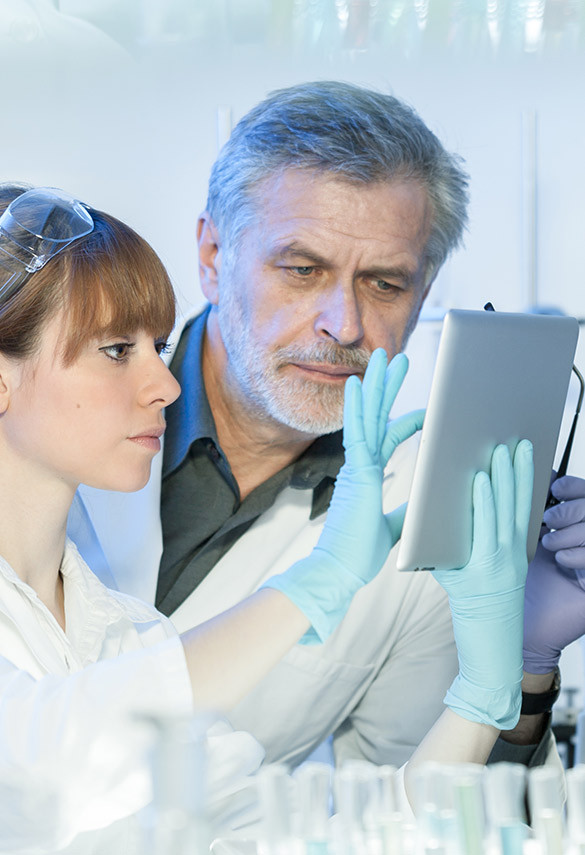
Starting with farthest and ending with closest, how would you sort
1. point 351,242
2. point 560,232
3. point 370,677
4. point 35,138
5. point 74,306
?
point 560,232, point 35,138, point 370,677, point 351,242, point 74,306

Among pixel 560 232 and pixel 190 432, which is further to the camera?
pixel 560 232

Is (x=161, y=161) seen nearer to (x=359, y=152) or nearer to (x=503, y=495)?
(x=359, y=152)

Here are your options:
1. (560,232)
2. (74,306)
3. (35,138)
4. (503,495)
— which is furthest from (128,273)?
(560,232)

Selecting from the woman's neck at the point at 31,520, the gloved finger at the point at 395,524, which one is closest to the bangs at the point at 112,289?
the woman's neck at the point at 31,520

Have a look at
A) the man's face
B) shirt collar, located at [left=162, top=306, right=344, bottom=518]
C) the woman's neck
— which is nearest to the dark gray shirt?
shirt collar, located at [left=162, top=306, right=344, bottom=518]

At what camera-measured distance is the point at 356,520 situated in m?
1.07

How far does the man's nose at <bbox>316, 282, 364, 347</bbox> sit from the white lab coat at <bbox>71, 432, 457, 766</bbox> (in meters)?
0.28

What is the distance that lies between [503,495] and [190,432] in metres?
0.62

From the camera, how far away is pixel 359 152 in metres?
1.48

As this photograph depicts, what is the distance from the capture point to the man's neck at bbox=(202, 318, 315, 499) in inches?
62.8

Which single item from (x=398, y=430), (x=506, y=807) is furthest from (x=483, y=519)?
(x=506, y=807)

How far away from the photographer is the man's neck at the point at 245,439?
5.24 feet

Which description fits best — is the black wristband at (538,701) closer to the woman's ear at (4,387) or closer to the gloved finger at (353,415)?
the gloved finger at (353,415)

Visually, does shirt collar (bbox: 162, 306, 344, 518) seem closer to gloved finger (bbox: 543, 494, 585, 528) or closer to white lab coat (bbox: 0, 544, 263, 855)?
gloved finger (bbox: 543, 494, 585, 528)
